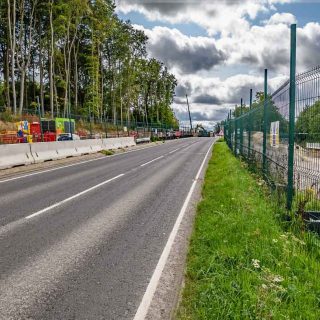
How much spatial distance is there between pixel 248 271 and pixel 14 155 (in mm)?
15241

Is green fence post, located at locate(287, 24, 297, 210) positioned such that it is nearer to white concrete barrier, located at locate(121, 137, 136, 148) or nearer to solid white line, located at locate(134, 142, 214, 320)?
solid white line, located at locate(134, 142, 214, 320)

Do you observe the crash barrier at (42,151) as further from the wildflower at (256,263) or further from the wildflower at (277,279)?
the wildflower at (277,279)

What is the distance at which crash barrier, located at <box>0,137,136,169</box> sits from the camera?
17391 mm

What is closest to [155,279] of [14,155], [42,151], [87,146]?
[14,155]

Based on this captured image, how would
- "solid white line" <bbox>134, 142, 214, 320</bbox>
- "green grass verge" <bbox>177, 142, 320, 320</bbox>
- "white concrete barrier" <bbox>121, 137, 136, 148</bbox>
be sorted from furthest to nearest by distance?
1. "white concrete barrier" <bbox>121, 137, 136, 148</bbox>
2. "solid white line" <bbox>134, 142, 214, 320</bbox>
3. "green grass verge" <bbox>177, 142, 320, 320</bbox>

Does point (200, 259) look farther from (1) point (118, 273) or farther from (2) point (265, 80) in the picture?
(2) point (265, 80)

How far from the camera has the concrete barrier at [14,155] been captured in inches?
671

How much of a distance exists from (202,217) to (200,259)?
273 centimetres

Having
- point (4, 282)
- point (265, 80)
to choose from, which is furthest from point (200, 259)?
point (265, 80)

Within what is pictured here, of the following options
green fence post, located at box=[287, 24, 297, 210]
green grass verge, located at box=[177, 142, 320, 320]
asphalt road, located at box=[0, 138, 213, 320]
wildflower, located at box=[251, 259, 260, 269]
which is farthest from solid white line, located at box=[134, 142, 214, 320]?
green fence post, located at box=[287, 24, 297, 210]

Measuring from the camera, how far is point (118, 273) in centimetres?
523

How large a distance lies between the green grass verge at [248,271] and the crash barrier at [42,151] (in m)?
12.0

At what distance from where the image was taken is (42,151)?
20.8 metres

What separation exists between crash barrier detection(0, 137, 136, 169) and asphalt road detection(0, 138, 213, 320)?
4.74m
